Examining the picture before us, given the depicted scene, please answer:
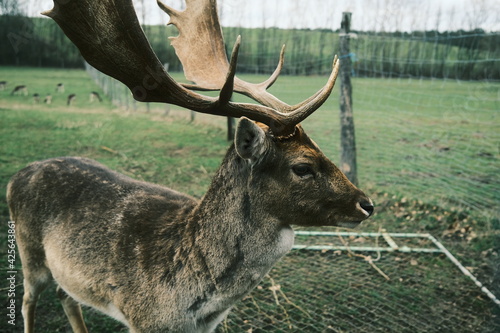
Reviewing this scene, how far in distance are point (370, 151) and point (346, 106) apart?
3450 millimetres

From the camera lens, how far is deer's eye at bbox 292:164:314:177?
102 inches

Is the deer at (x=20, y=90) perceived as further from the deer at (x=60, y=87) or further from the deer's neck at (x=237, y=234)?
the deer's neck at (x=237, y=234)

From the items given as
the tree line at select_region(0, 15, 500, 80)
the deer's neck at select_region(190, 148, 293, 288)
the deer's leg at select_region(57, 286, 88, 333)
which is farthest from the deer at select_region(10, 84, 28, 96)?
the deer's neck at select_region(190, 148, 293, 288)

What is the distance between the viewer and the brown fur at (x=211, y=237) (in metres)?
2.60

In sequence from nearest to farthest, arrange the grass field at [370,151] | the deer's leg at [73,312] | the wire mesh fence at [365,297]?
1. the deer's leg at [73,312]
2. the wire mesh fence at [365,297]
3. the grass field at [370,151]

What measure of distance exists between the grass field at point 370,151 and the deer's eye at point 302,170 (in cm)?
238

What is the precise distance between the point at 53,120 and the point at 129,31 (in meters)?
13.2

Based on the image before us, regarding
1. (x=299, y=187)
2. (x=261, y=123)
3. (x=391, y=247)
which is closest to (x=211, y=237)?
(x=299, y=187)

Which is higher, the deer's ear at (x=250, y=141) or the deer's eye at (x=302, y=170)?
the deer's ear at (x=250, y=141)

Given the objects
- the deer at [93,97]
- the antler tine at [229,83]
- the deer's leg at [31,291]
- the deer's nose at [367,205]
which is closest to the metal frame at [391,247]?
the deer's nose at [367,205]

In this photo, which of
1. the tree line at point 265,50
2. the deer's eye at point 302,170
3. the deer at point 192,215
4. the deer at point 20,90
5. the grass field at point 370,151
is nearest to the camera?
the deer at point 192,215

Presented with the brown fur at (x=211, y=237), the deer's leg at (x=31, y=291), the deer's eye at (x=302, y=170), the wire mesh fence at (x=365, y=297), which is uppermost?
the deer's eye at (x=302, y=170)

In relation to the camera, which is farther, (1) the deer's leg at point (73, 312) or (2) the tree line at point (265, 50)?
(2) the tree line at point (265, 50)

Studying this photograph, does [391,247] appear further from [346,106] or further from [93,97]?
[93,97]
